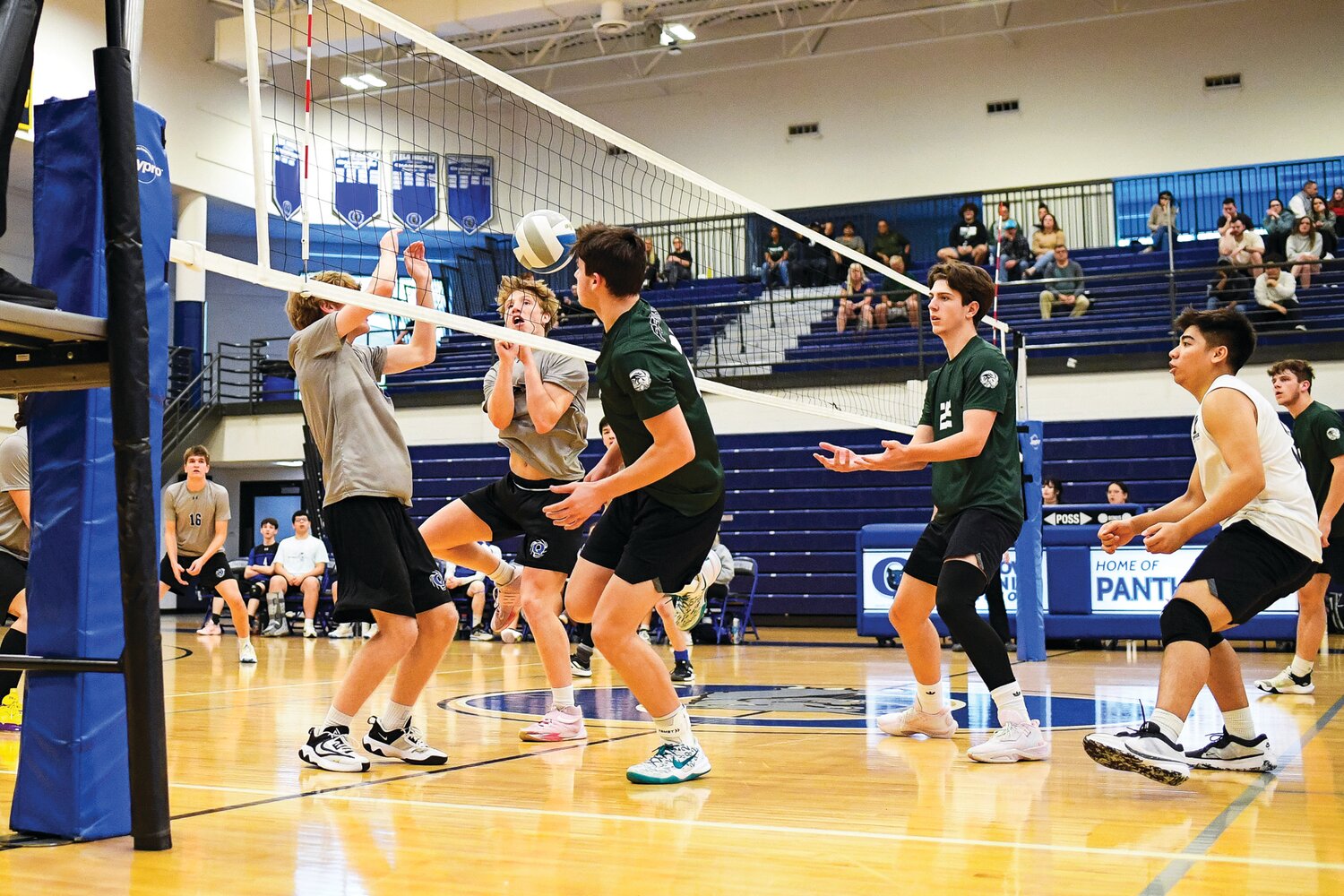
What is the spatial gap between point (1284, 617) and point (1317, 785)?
22.3ft

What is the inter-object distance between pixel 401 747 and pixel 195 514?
5328mm

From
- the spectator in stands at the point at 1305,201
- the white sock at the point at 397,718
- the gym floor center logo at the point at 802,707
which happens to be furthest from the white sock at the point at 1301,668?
the spectator in stands at the point at 1305,201

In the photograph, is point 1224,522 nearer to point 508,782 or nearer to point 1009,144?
point 508,782

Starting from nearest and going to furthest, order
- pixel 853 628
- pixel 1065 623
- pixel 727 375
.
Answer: pixel 1065 623, pixel 853 628, pixel 727 375

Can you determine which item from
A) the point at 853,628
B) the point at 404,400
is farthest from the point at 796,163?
the point at 853,628

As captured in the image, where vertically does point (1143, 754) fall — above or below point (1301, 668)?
above

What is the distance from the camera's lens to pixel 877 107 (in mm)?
21203

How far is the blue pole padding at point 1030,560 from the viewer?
9.24m

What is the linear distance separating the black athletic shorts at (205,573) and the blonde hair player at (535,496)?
444 centimetres

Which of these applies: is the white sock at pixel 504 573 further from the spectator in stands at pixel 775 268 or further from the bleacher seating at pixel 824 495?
the spectator in stands at pixel 775 268

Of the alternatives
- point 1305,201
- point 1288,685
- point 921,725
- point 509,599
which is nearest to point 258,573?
point 509,599

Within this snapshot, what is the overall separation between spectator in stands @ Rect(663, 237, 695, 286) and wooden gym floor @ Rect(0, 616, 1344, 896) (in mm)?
13057

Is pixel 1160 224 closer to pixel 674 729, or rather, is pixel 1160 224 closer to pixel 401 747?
pixel 674 729

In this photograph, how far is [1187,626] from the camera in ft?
12.9
